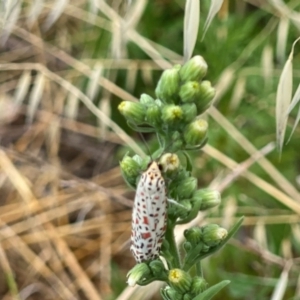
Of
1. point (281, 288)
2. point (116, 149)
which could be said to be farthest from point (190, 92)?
point (116, 149)

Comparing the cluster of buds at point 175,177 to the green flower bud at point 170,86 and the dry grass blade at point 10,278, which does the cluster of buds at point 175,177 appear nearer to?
the green flower bud at point 170,86

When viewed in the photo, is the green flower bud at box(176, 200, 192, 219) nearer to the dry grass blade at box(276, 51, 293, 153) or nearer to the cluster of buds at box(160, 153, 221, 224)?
the cluster of buds at box(160, 153, 221, 224)

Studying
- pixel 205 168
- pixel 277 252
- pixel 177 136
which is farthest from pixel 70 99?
pixel 177 136

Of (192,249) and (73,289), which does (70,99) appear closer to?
(73,289)

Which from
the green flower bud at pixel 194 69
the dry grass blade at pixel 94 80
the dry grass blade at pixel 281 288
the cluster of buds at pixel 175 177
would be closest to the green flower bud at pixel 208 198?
the cluster of buds at pixel 175 177

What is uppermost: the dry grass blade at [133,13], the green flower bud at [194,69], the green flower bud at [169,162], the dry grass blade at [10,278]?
the dry grass blade at [133,13]

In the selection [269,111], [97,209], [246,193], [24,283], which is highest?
[269,111]
